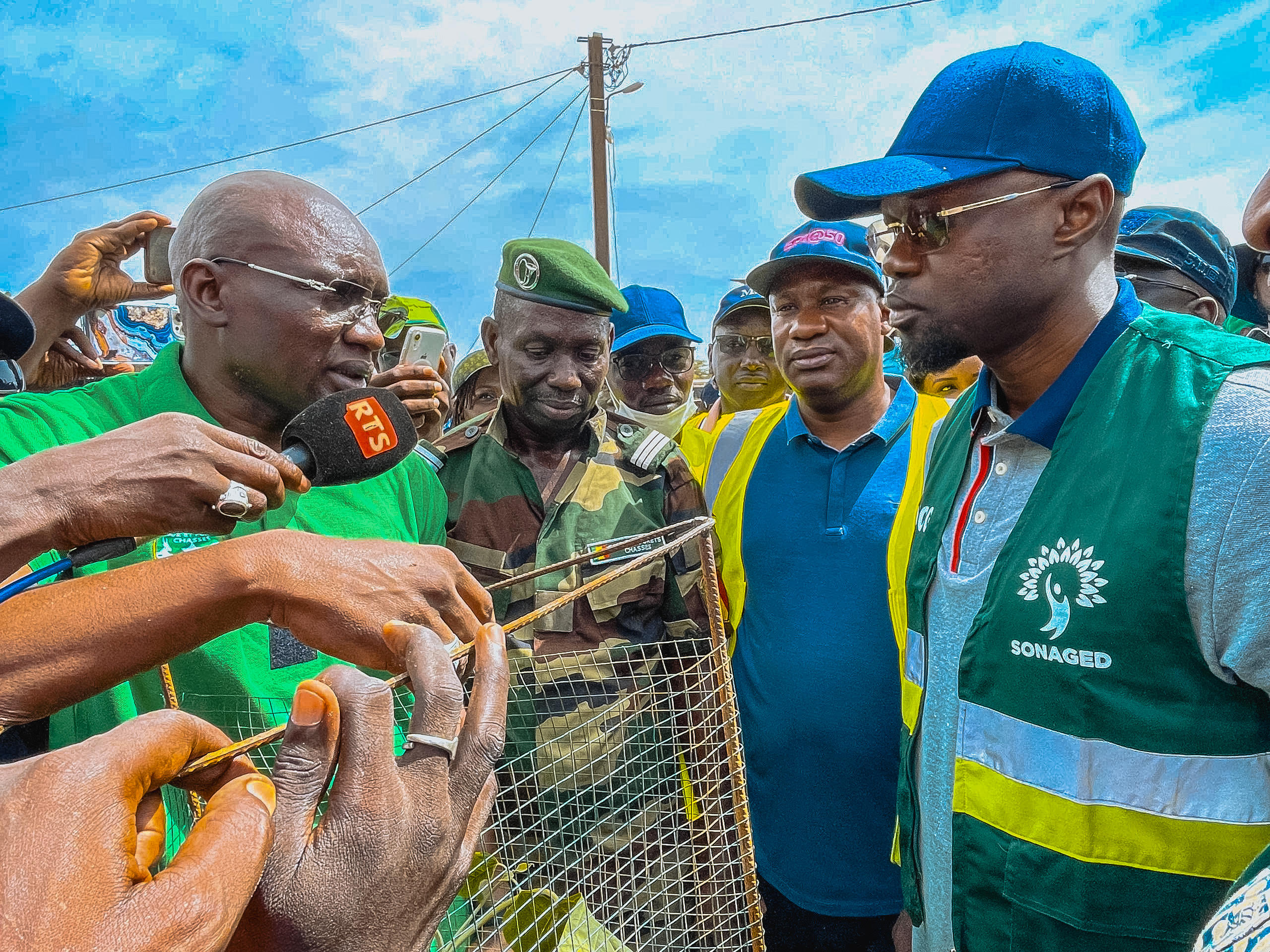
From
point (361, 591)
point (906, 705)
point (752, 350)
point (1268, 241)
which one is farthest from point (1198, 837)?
point (752, 350)

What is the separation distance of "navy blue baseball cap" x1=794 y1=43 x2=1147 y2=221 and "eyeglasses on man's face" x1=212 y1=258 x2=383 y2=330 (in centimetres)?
119

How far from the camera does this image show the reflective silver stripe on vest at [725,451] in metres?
3.11

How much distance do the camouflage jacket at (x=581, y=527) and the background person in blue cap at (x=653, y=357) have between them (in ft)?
5.68

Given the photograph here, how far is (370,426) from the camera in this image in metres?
1.68

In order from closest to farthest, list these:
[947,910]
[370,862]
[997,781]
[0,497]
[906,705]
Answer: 1. [370,862]
2. [0,497]
3. [997,781]
4. [947,910]
5. [906,705]

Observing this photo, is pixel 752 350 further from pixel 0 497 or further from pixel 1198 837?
pixel 0 497

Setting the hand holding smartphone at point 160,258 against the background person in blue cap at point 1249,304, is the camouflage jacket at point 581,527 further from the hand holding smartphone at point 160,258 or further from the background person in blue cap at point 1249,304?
the background person in blue cap at point 1249,304

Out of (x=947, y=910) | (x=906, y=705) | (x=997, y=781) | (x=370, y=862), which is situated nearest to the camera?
Answer: (x=370, y=862)

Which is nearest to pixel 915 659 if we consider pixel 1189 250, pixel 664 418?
pixel 1189 250

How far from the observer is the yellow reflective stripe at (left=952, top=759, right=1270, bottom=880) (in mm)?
1313

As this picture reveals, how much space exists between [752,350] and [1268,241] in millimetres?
2953

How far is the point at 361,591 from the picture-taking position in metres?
1.29

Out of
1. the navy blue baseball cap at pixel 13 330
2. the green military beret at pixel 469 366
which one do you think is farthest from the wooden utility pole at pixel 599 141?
the navy blue baseball cap at pixel 13 330

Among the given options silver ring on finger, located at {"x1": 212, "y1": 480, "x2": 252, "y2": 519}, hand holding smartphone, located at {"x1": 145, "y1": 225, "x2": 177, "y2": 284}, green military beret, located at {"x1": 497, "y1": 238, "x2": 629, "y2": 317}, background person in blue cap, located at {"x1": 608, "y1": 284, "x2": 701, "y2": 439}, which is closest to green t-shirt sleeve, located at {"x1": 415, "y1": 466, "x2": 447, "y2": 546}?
green military beret, located at {"x1": 497, "y1": 238, "x2": 629, "y2": 317}
